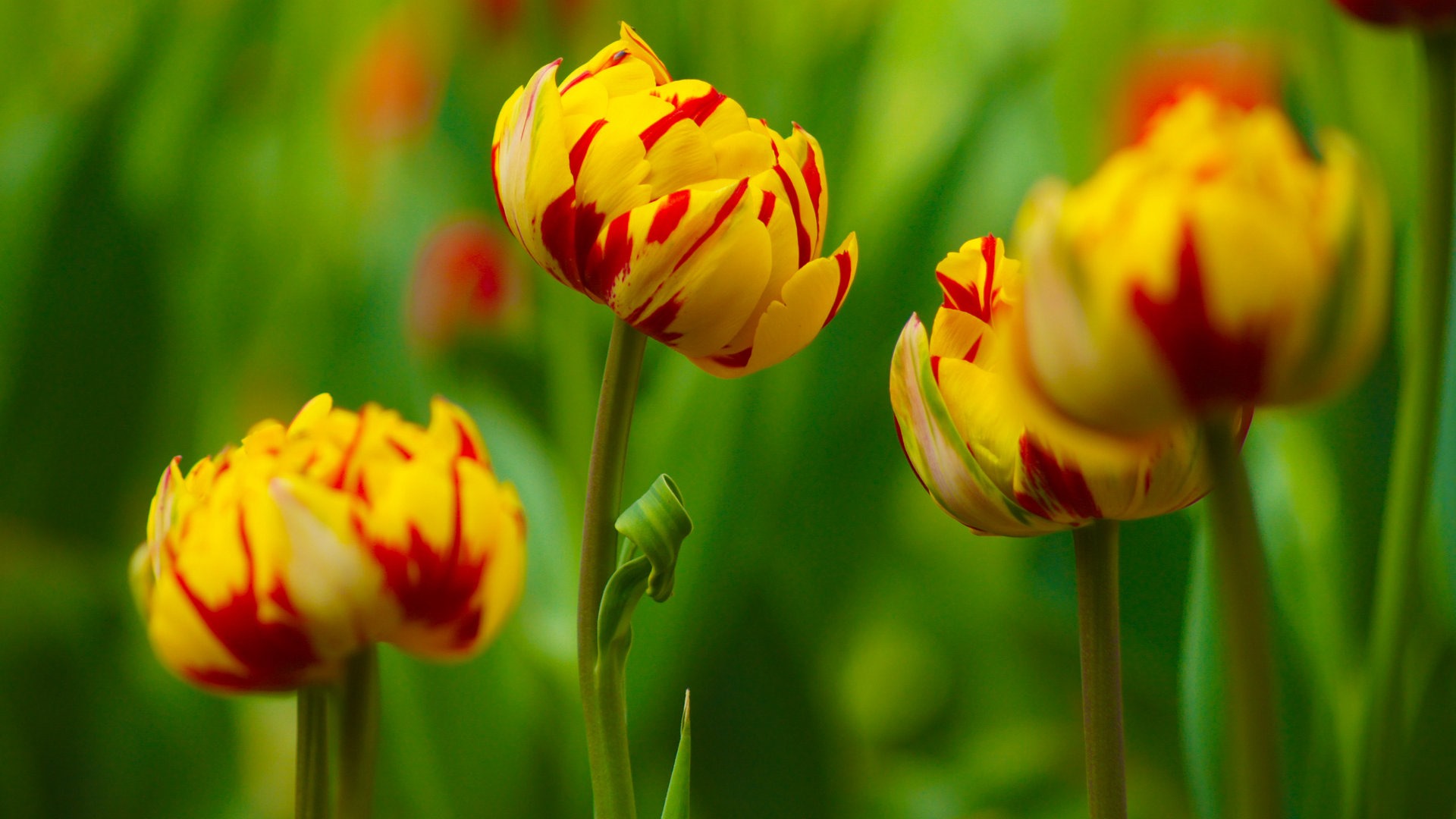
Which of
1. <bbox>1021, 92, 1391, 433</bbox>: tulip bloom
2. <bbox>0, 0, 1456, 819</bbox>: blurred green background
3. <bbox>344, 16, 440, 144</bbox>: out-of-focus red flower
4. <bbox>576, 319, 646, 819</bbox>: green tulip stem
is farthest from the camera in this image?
<bbox>344, 16, 440, 144</bbox>: out-of-focus red flower

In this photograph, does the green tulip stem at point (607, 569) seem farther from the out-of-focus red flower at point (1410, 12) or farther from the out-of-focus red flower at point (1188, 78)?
the out-of-focus red flower at point (1188, 78)

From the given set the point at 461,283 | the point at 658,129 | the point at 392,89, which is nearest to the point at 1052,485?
the point at 658,129

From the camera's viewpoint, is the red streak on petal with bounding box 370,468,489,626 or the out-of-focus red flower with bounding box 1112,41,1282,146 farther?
the out-of-focus red flower with bounding box 1112,41,1282,146

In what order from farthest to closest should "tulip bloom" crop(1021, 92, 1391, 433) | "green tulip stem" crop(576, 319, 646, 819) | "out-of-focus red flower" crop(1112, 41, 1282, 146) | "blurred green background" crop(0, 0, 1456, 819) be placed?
"out-of-focus red flower" crop(1112, 41, 1282, 146) → "blurred green background" crop(0, 0, 1456, 819) → "green tulip stem" crop(576, 319, 646, 819) → "tulip bloom" crop(1021, 92, 1391, 433)

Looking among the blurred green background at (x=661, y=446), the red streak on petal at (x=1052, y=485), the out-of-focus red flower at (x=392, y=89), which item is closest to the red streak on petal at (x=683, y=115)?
the red streak on petal at (x=1052, y=485)

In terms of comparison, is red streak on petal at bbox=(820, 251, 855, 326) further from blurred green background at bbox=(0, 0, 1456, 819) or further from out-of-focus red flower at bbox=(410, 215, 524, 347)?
out-of-focus red flower at bbox=(410, 215, 524, 347)

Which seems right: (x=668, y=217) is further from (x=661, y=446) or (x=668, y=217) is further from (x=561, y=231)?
(x=661, y=446)

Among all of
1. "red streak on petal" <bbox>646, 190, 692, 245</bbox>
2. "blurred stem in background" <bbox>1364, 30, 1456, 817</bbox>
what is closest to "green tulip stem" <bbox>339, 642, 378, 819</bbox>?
"red streak on petal" <bbox>646, 190, 692, 245</bbox>
